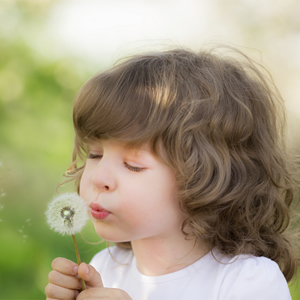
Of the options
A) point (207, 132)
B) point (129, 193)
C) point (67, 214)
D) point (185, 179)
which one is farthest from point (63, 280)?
point (207, 132)

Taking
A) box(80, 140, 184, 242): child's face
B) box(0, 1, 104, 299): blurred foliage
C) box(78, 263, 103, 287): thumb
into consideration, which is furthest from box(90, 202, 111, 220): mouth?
box(0, 1, 104, 299): blurred foliage

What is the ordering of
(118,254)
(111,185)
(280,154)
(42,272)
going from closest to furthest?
(111,185)
(280,154)
(118,254)
(42,272)

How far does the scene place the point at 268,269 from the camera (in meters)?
1.00

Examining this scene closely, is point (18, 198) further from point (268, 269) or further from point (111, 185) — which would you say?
point (268, 269)

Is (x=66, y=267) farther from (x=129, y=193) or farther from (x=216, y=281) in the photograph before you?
(x=216, y=281)

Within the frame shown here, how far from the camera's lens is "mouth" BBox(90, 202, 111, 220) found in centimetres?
96

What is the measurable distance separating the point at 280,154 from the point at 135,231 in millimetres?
601

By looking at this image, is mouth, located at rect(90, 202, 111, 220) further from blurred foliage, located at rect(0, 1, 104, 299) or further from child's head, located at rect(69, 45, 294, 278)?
blurred foliage, located at rect(0, 1, 104, 299)

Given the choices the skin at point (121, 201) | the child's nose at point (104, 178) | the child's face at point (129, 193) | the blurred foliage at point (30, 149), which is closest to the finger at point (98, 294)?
the skin at point (121, 201)

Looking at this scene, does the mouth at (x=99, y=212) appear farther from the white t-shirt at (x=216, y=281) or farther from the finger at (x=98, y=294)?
the white t-shirt at (x=216, y=281)

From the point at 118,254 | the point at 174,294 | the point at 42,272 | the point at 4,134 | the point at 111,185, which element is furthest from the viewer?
the point at 4,134

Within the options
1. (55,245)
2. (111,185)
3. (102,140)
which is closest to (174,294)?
(111,185)

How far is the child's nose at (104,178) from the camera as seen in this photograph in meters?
0.94

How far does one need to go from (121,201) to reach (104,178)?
8cm
